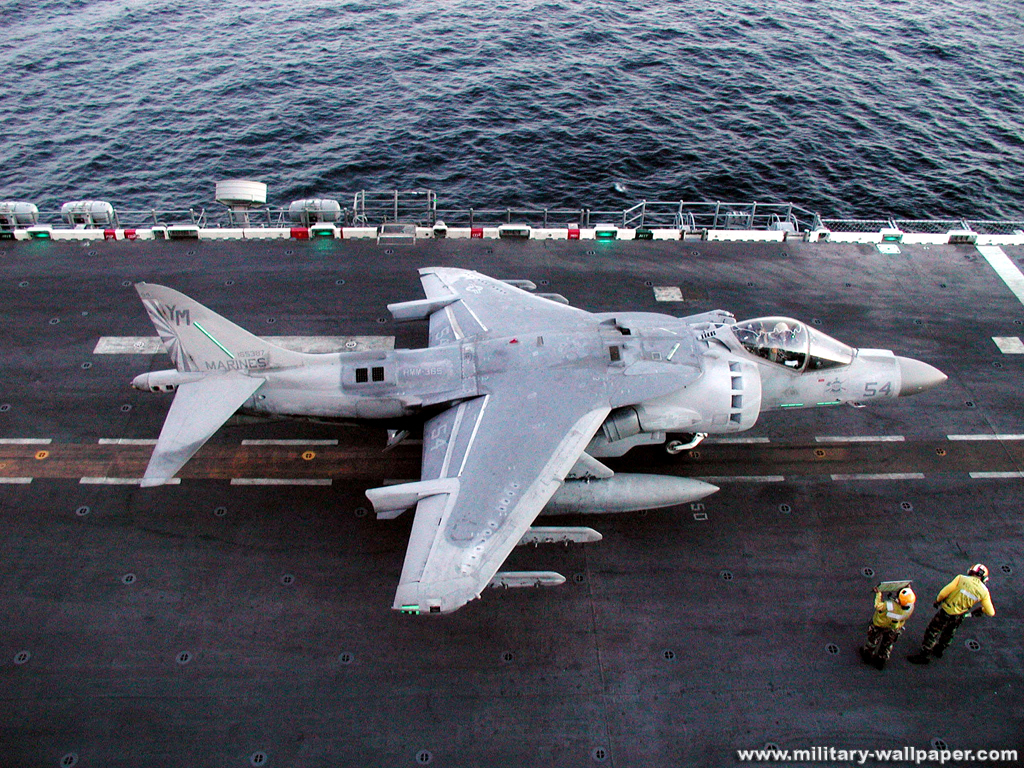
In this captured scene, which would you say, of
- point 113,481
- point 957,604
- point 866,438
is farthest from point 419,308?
point 957,604

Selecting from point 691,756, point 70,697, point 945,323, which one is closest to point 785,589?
point 691,756

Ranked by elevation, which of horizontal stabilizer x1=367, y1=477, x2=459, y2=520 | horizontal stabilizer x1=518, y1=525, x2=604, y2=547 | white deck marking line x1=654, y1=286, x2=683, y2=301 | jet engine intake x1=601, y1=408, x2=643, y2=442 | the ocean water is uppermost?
the ocean water

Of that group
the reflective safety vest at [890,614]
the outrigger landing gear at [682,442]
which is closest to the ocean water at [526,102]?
the outrigger landing gear at [682,442]

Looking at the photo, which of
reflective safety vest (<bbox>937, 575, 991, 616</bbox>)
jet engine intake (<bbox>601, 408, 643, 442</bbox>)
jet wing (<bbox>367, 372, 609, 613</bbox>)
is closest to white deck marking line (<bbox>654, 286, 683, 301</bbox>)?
jet engine intake (<bbox>601, 408, 643, 442</bbox>)

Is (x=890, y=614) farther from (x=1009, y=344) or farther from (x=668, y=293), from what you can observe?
(x=1009, y=344)

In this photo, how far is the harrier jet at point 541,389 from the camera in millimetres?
17703

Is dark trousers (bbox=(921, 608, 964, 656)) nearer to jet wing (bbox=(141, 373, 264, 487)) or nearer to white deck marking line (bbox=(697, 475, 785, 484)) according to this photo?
white deck marking line (bbox=(697, 475, 785, 484))

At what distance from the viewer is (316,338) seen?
2502 cm

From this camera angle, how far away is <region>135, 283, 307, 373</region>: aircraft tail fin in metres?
18.9

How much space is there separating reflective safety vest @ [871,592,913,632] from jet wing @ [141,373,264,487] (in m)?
15.9

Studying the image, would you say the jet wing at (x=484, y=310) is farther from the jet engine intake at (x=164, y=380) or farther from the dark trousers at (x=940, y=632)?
the dark trousers at (x=940, y=632)

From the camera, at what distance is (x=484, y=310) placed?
22688 mm

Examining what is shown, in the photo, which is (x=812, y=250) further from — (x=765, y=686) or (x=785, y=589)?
(x=765, y=686)

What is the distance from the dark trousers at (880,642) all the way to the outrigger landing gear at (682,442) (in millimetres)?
6566
